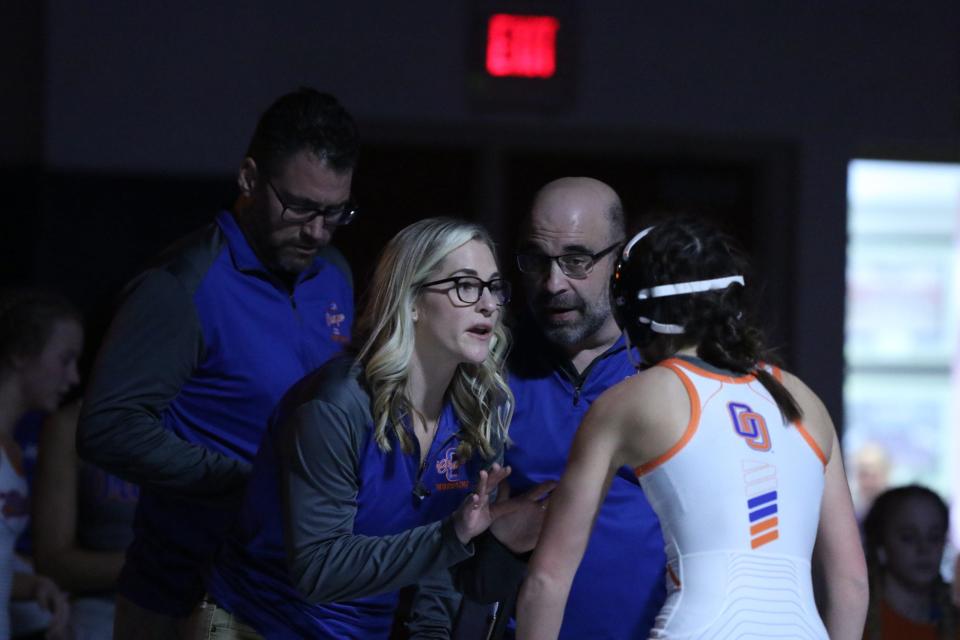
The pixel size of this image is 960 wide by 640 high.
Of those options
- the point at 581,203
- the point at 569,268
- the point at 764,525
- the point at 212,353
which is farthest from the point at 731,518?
the point at 212,353

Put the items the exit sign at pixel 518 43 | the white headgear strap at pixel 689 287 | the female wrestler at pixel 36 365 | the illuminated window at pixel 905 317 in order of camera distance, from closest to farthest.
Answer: the white headgear strap at pixel 689 287 → the female wrestler at pixel 36 365 → the exit sign at pixel 518 43 → the illuminated window at pixel 905 317

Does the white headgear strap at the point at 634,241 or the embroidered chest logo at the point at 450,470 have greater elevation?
the white headgear strap at the point at 634,241

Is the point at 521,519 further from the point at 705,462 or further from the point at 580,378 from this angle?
the point at 580,378

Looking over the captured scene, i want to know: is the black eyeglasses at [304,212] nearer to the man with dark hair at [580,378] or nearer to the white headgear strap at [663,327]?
the man with dark hair at [580,378]

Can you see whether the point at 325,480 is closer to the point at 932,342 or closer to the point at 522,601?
the point at 522,601

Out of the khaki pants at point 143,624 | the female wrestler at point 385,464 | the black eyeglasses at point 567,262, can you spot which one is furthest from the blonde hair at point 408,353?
the khaki pants at point 143,624

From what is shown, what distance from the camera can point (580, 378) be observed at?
8.96 ft

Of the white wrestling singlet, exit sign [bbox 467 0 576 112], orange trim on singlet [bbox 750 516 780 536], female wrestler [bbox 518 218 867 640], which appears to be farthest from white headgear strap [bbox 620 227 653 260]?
exit sign [bbox 467 0 576 112]

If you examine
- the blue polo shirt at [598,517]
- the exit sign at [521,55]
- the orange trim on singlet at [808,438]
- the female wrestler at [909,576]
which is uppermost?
the exit sign at [521,55]

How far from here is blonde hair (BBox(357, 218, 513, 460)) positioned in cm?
232

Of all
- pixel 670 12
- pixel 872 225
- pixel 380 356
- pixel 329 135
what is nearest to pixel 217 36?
pixel 670 12

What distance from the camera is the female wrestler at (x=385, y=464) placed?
2215 millimetres

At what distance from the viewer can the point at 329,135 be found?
9.18ft

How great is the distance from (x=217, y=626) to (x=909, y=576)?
2196mm
